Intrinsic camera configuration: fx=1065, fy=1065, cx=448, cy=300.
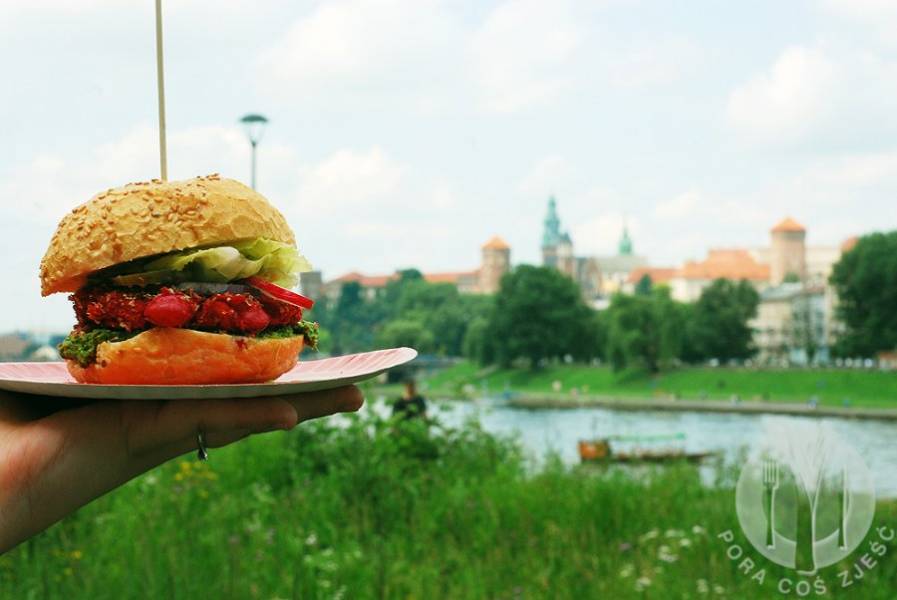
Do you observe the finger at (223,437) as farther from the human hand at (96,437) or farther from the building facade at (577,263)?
the building facade at (577,263)

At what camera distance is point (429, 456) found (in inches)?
427

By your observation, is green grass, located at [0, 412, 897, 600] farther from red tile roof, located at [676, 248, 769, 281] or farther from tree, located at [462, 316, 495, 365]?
red tile roof, located at [676, 248, 769, 281]

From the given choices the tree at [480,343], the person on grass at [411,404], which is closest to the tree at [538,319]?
the tree at [480,343]

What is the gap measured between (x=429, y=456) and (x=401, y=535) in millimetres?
2815

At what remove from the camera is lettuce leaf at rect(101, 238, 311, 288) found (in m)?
2.99

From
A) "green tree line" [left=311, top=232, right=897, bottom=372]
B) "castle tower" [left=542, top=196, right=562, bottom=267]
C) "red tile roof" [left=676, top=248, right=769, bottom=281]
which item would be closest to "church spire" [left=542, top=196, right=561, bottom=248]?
"castle tower" [left=542, top=196, right=562, bottom=267]

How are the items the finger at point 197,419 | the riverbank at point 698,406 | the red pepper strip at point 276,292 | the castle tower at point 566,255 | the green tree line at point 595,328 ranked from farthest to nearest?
1. the castle tower at point 566,255
2. the green tree line at point 595,328
3. the riverbank at point 698,406
4. the red pepper strip at point 276,292
5. the finger at point 197,419

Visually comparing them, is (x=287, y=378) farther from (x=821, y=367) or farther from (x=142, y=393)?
(x=821, y=367)

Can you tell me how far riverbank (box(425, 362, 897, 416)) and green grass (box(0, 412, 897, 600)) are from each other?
2456 inches

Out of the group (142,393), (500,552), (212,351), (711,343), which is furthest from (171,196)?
(711,343)

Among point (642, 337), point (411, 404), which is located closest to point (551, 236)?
point (642, 337)

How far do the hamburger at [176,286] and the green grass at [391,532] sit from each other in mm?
2053

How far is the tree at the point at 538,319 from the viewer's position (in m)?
94.9

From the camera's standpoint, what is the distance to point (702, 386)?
290 feet
